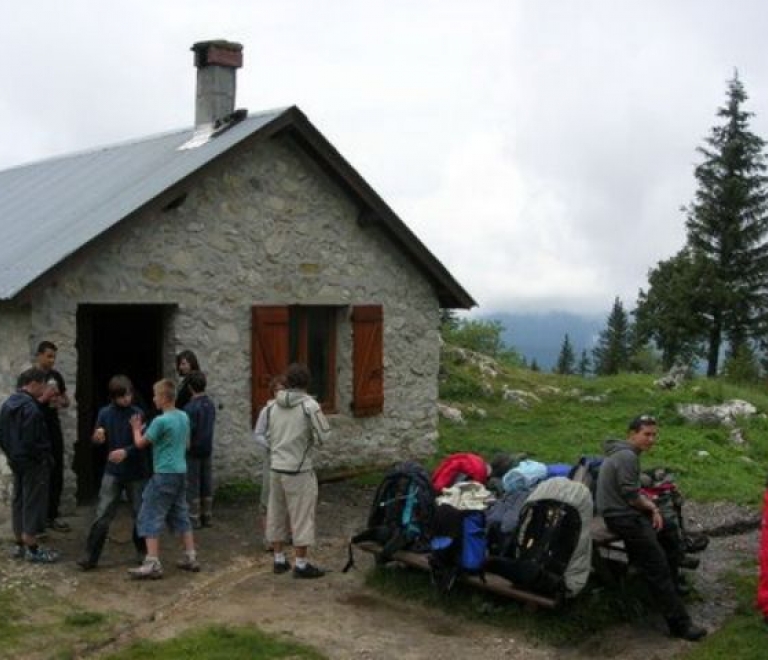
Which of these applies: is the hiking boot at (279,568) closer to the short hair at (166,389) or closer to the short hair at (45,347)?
the short hair at (166,389)

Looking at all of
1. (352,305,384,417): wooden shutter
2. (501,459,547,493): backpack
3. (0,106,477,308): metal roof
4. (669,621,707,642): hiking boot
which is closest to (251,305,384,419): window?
(352,305,384,417): wooden shutter

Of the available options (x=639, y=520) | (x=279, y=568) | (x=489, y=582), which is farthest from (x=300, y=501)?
(x=639, y=520)

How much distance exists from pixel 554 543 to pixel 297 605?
2.16 metres

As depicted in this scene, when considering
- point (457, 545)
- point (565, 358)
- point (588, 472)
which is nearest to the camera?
point (457, 545)

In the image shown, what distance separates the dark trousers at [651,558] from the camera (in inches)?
272

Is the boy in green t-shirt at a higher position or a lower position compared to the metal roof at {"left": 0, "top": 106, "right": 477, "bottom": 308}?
lower

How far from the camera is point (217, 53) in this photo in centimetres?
1240

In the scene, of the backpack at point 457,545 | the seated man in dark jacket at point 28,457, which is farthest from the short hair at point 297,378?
the seated man in dark jacket at point 28,457

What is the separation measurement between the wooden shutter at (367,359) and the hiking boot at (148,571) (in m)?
4.79

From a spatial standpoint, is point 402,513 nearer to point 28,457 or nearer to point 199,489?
point 199,489

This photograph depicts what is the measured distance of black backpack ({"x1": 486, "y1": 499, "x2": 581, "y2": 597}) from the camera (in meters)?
6.68

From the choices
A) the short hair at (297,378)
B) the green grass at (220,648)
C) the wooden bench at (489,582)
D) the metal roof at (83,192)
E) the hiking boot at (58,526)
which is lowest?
the green grass at (220,648)

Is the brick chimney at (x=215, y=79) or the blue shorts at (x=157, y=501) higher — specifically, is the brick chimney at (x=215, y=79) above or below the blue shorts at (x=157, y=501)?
above

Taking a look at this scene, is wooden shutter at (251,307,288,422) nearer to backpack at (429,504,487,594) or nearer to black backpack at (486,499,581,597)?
backpack at (429,504,487,594)
